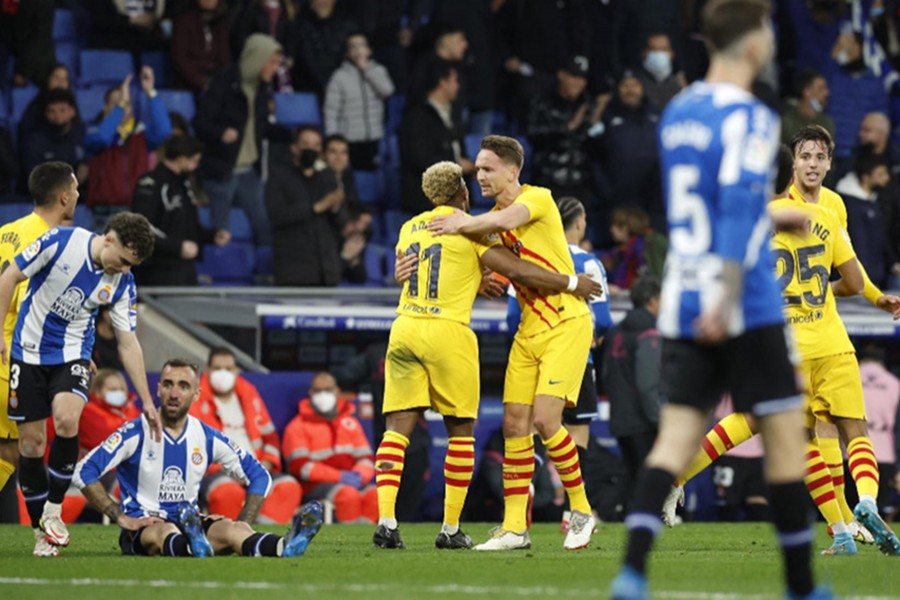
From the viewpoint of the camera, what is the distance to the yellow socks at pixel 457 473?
1076 centimetres

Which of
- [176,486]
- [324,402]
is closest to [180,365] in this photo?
[176,486]

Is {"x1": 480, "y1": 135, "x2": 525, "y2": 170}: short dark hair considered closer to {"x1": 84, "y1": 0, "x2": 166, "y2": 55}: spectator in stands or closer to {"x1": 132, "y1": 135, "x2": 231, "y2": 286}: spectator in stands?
{"x1": 132, "y1": 135, "x2": 231, "y2": 286}: spectator in stands

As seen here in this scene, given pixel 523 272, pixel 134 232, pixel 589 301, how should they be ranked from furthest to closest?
pixel 589 301 → pixel 523 272 → pixel 134 232

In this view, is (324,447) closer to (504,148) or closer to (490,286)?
(490,286)

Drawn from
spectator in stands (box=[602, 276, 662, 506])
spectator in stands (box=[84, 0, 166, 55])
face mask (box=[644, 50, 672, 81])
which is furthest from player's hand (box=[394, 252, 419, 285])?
face mask (box=[644, 50, 672, 81])

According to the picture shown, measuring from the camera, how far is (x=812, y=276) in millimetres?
10367

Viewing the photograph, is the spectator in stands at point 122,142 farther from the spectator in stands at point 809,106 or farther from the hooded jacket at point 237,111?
the spectator in stands at point 809,106

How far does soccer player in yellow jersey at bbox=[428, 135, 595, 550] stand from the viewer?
34.9 ft

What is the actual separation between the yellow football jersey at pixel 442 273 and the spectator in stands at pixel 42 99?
25.1 feet

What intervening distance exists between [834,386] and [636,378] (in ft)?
18.4

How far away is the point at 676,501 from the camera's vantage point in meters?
11.1

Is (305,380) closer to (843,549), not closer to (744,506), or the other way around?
(744,506)

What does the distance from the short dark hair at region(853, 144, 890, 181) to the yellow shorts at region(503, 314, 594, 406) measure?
32.2 ft

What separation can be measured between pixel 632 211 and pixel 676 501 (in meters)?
7.68
